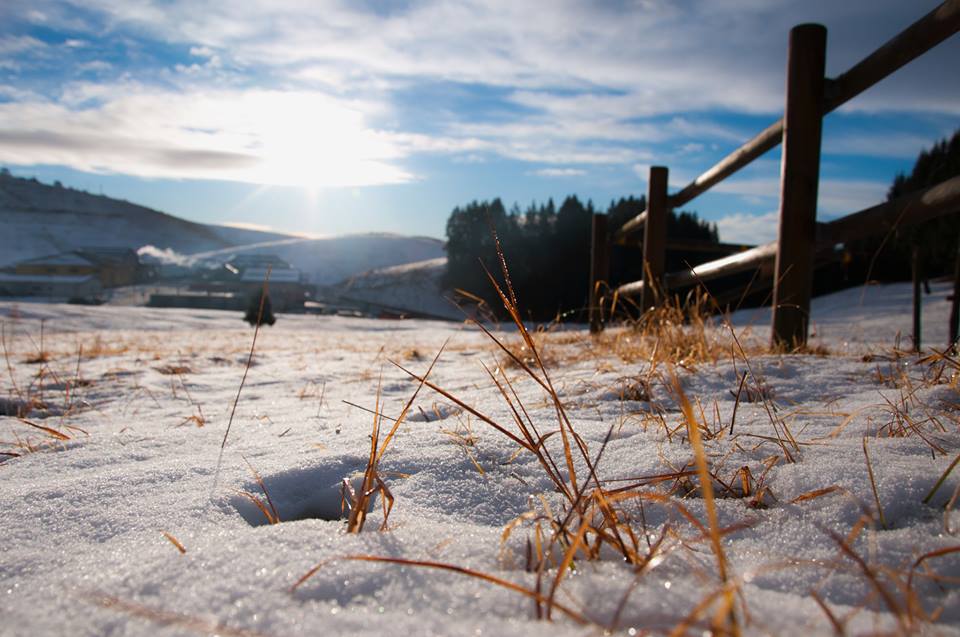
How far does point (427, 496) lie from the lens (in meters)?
1.17

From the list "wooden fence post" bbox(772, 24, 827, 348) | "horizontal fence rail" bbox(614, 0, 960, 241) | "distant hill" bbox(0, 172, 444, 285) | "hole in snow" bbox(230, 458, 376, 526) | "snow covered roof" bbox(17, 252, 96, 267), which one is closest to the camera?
"hole in snow" bbox(230, 458, 376, 526)

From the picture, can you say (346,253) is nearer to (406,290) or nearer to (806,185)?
(406,290)

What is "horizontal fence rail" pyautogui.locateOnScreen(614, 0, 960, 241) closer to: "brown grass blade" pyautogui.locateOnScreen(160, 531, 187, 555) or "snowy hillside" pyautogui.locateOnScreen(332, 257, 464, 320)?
"brown grass blade" pyautogui.locateOnScreen(160, 531, 187, 555)

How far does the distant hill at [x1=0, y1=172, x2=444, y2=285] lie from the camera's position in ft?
244

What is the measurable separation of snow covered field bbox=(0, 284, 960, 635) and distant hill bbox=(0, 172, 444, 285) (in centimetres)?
6212

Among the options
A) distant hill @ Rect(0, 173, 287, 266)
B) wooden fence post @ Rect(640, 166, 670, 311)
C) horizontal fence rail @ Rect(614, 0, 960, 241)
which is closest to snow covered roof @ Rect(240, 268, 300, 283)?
wooden fence post @ Rect(640, 166, 670, 311)

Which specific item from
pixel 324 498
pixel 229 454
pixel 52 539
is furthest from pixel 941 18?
pixel 52 539

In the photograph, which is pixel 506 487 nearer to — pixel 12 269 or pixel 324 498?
pixel 324 498

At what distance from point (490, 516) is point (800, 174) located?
2.69 m

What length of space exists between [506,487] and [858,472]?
2.28 ft

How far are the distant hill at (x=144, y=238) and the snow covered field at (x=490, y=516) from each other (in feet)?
204

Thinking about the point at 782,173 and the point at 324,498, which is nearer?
the point at 324,498

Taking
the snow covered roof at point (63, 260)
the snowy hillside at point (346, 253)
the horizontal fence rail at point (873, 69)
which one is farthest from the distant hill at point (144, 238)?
the horizontal fence rail at point (873, 69)

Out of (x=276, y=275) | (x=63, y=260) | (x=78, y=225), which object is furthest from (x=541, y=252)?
(x=78, y=225)
